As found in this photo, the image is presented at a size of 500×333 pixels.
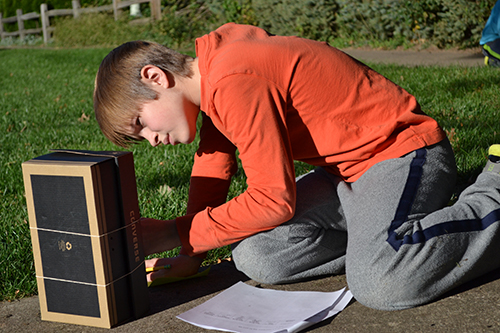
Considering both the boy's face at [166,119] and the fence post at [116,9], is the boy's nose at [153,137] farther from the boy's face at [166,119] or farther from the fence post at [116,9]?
the fence post at [116,9]

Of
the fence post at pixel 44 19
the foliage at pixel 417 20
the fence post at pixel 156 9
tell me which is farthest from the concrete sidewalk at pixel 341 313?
the fence post at pixel 44 19

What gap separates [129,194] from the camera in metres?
1.69

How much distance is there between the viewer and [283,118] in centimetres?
173

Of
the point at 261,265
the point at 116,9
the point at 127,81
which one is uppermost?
the point at 116,9

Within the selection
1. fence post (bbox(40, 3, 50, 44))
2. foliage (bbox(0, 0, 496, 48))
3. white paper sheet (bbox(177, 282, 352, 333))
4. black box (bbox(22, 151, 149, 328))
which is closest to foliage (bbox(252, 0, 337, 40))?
foliage (bbox(0, 0, 496, 48))

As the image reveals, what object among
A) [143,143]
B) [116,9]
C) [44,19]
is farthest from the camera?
[44,19]

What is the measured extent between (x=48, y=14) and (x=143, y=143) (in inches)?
714

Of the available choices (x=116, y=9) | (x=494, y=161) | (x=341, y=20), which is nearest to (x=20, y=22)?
(x=116, y=9)

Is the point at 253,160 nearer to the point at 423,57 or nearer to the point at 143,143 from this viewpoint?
the point at 143,143

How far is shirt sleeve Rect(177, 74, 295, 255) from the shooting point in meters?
1.68

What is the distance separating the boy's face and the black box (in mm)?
187

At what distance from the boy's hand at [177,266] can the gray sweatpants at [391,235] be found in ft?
0.71

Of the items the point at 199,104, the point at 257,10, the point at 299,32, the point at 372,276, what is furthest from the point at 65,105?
the point at 257,10

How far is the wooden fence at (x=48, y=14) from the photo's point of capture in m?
14.6
